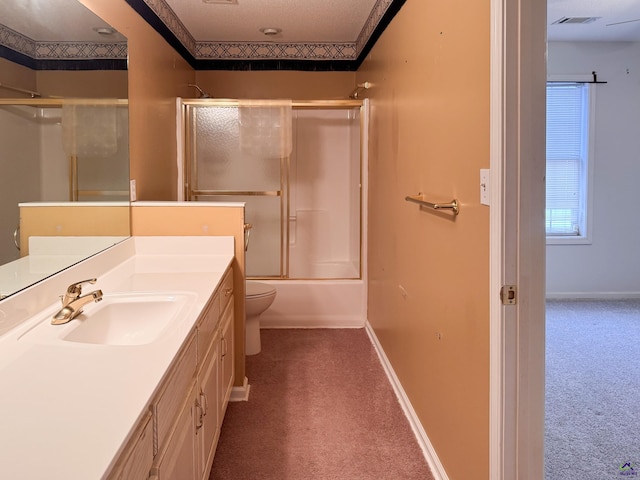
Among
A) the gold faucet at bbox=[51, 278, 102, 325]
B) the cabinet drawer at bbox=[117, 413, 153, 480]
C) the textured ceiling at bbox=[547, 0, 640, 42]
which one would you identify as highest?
the textured ceiling at bbox=[547, 0, 640, 42]

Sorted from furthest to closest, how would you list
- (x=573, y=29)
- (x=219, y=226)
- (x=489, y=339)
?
(x=573, y=29) < (x=219, y=226) < (x=489, y=339)

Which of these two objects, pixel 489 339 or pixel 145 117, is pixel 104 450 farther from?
pixel 145 117

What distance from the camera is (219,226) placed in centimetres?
283

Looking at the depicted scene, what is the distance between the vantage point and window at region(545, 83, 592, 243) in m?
4.92

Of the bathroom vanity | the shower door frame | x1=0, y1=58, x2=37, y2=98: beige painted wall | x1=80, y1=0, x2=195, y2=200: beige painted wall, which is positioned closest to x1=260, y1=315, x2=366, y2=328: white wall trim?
the shower door frame

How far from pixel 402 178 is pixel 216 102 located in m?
1.89

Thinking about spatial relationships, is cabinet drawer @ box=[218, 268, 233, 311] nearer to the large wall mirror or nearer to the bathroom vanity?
the bathroom vanity

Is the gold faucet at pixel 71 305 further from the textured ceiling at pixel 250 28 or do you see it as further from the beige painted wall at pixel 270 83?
the beige painted wall at pixel 270 83

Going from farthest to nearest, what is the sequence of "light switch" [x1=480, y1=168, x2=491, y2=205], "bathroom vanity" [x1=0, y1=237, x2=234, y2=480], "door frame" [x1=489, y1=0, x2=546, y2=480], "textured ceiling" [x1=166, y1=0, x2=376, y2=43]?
1. "textured ceiling" [x1=166, y1=0, x2=376, y2=43]
2. "light switch" [x1=480, y1=168, x2=491, y2=205]
3. "door frame" [x1=489, y1=0, x2=546, y2=480]
4. "bathroom vanity" [x1=0, y1=237, x2=234, y2=480]

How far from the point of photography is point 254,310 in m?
3.52

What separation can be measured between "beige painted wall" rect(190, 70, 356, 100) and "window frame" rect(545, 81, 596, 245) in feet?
6.27

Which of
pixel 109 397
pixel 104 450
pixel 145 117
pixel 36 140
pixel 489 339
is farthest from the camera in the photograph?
pixel 145 117

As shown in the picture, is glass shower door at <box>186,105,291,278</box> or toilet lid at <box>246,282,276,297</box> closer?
toilet lid at <box>246,282,276,297</box>

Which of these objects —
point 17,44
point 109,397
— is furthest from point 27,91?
point 109,397
